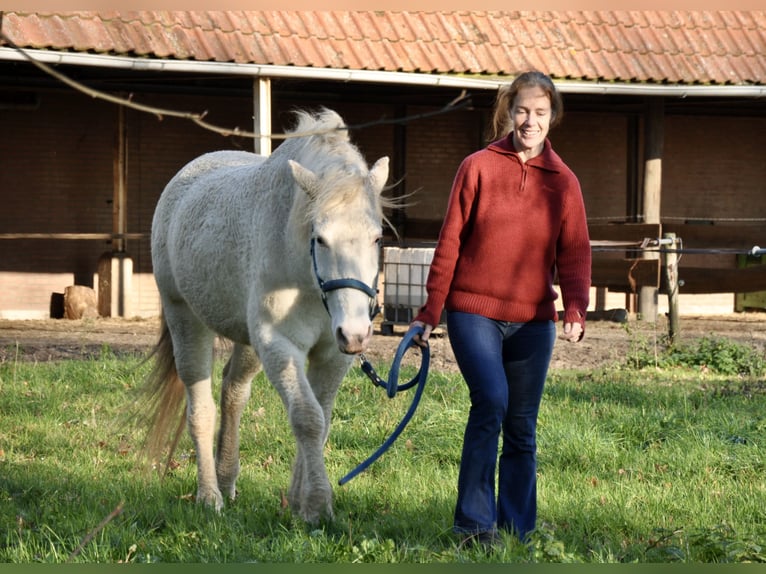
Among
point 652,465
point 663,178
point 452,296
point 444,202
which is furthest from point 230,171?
point 663,178

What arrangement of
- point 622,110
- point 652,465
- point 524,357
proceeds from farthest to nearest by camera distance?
1. point 622,110
2. point 652,465
3. point 524,357

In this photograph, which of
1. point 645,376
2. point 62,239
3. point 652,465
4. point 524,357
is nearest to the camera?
point 524,357

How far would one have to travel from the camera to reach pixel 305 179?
482cm

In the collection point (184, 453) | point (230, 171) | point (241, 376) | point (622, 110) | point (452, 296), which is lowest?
point (184, 453)

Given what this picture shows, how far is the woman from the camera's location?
4422 mm

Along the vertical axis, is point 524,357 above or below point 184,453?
above

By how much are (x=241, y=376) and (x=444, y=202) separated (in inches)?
446

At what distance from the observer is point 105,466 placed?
6117 mm

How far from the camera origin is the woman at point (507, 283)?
442 cm

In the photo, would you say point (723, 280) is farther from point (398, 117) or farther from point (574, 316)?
point (574, 316)

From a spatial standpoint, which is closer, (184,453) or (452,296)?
(452,296)

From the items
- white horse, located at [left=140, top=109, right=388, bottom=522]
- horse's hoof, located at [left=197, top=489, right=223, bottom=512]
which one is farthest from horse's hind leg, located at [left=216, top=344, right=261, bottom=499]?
horse's hoof, located at [left=197, top=489, right=223, bottom=512]

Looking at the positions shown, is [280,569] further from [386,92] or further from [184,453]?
[386,92]

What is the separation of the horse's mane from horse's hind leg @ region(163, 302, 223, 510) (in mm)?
1353
